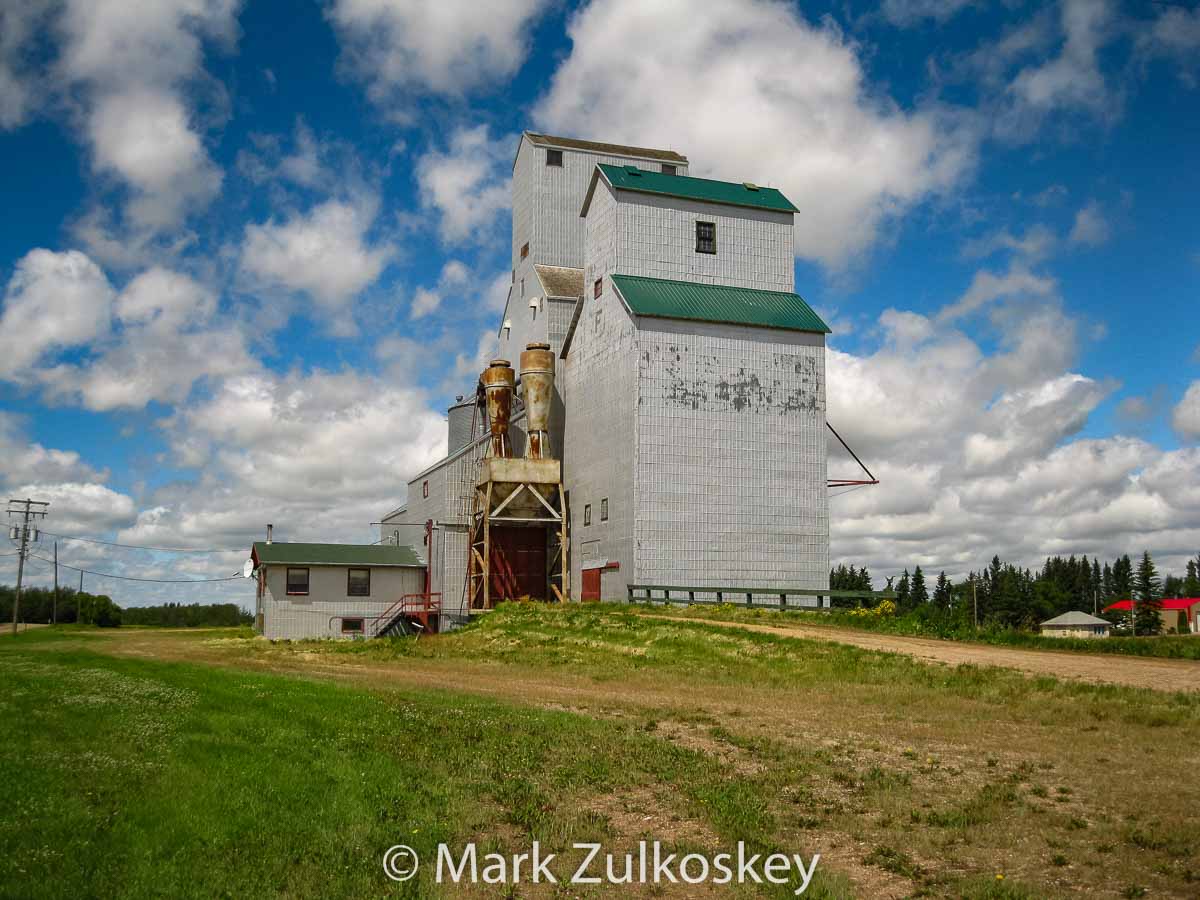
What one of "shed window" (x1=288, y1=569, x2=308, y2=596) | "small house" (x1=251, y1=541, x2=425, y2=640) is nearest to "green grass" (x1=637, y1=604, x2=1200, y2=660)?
"small house" (x1=251, y1=541, x2=425, y2=640)

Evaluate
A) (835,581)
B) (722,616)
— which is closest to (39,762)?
(722,616)

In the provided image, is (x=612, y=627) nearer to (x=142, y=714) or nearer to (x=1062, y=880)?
(x=142, y=714)

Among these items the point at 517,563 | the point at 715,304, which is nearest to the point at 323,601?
the point at 517,563

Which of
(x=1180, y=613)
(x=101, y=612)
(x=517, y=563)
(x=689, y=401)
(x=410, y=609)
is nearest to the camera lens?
(x=689, y=401)

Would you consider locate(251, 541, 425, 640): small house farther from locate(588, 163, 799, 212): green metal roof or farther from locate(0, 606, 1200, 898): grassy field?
locate(0, 606, 1200, 898): grassy field

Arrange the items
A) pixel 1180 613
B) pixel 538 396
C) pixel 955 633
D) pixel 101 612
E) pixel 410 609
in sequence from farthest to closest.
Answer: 1. pixel 1180 613
2. pixel 101 612
3. pixel 410 609
4. pixel 538 396
5. pixel 955 633

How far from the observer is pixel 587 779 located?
11.7 m

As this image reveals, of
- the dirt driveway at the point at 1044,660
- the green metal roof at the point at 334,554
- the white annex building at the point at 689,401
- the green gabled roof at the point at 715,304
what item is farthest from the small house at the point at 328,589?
the dirt driveway at the point at 1044,660

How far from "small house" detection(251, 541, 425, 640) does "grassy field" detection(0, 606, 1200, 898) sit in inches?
1085

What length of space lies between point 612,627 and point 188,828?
2127cm

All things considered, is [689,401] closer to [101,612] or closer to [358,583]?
[358,583]

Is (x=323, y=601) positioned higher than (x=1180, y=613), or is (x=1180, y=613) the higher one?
(x=323, y=601)

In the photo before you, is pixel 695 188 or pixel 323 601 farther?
pixel 323 601

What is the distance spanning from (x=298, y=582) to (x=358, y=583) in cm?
271
